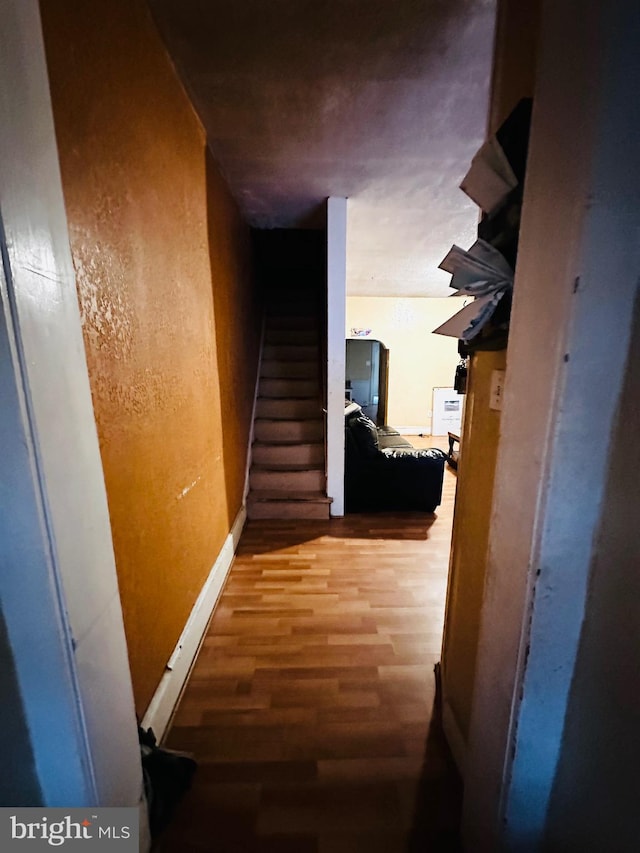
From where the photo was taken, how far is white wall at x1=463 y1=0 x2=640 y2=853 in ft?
1.78

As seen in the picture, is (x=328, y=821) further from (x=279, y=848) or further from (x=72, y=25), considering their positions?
(x=72, y=25)

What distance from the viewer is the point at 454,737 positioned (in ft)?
3.95

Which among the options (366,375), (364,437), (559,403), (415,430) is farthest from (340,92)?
(366,375)

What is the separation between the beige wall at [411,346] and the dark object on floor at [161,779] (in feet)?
21.5

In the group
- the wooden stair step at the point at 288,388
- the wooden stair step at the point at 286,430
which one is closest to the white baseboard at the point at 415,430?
the wooden stair step at the point at 288,388

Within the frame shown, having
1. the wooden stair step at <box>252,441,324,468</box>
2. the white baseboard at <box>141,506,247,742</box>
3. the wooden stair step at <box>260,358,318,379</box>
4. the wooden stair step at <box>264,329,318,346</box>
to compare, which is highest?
the wooden stair step at <box>264,329,318,346</box>

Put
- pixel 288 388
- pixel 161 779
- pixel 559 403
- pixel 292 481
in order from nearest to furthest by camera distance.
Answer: pixel 559 403, pixel 161 779, pixel 292 481, pixel 288 388

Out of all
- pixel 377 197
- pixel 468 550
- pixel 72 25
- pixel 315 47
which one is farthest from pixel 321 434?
pixel 72 25

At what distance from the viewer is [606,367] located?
0.59 metres

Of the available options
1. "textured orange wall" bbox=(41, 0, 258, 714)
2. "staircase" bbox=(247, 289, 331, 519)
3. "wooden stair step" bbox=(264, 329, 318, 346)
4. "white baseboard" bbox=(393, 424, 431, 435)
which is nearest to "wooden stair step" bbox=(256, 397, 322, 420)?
"staircase" bbox=(247, 289, 331, 519)

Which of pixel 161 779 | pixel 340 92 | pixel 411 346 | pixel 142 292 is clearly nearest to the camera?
pixel 161 779

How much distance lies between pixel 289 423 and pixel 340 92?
2.60 m

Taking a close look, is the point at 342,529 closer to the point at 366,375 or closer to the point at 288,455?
the point at 288,455

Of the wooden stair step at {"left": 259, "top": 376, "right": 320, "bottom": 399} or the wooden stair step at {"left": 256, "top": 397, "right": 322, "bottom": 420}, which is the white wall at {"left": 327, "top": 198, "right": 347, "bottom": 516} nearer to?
the wooden stair step at {"left": 256, "top": 397, "right": 322, "bottom": 420}
